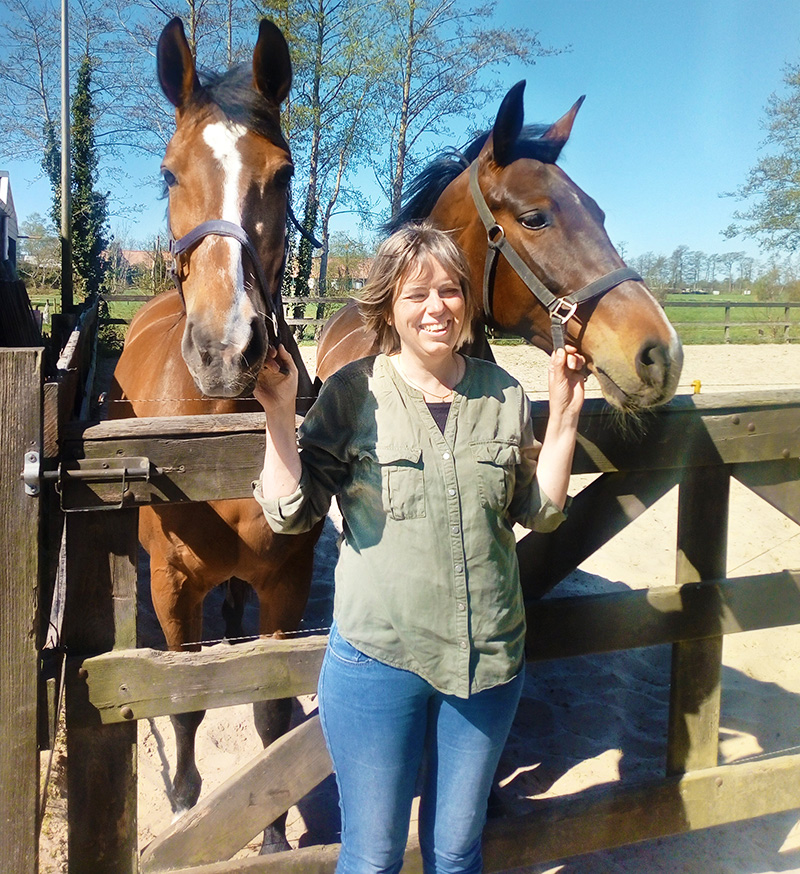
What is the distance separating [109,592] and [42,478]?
0.32 meters

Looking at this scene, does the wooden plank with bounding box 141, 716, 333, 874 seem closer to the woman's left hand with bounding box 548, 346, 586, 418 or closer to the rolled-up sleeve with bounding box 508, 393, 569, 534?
the rolled-up sleeve with bounding box 508, 393, 569, 534

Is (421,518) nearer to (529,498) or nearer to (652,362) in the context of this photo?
(529,498)

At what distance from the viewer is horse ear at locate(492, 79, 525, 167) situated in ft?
6.84

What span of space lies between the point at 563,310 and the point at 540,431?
0.41 m

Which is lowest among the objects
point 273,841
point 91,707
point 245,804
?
point 273,841

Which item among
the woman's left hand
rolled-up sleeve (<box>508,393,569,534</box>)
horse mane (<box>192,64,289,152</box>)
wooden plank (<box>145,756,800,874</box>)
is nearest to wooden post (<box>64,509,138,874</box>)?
wooden plank (<box>145,756,800,874</box>)

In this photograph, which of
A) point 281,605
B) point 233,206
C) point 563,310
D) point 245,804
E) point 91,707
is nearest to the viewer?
point 91,707

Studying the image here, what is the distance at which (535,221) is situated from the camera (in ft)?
6.55

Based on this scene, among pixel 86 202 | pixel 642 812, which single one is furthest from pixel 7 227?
pixel 642 812

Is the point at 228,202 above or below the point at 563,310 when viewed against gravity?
above

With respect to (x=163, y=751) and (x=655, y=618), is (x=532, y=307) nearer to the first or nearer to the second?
(x=655, y=618)

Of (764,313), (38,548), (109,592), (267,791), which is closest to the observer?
(38,548)

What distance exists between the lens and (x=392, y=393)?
131 cm

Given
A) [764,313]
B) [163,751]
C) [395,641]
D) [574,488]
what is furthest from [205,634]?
[764,313]
